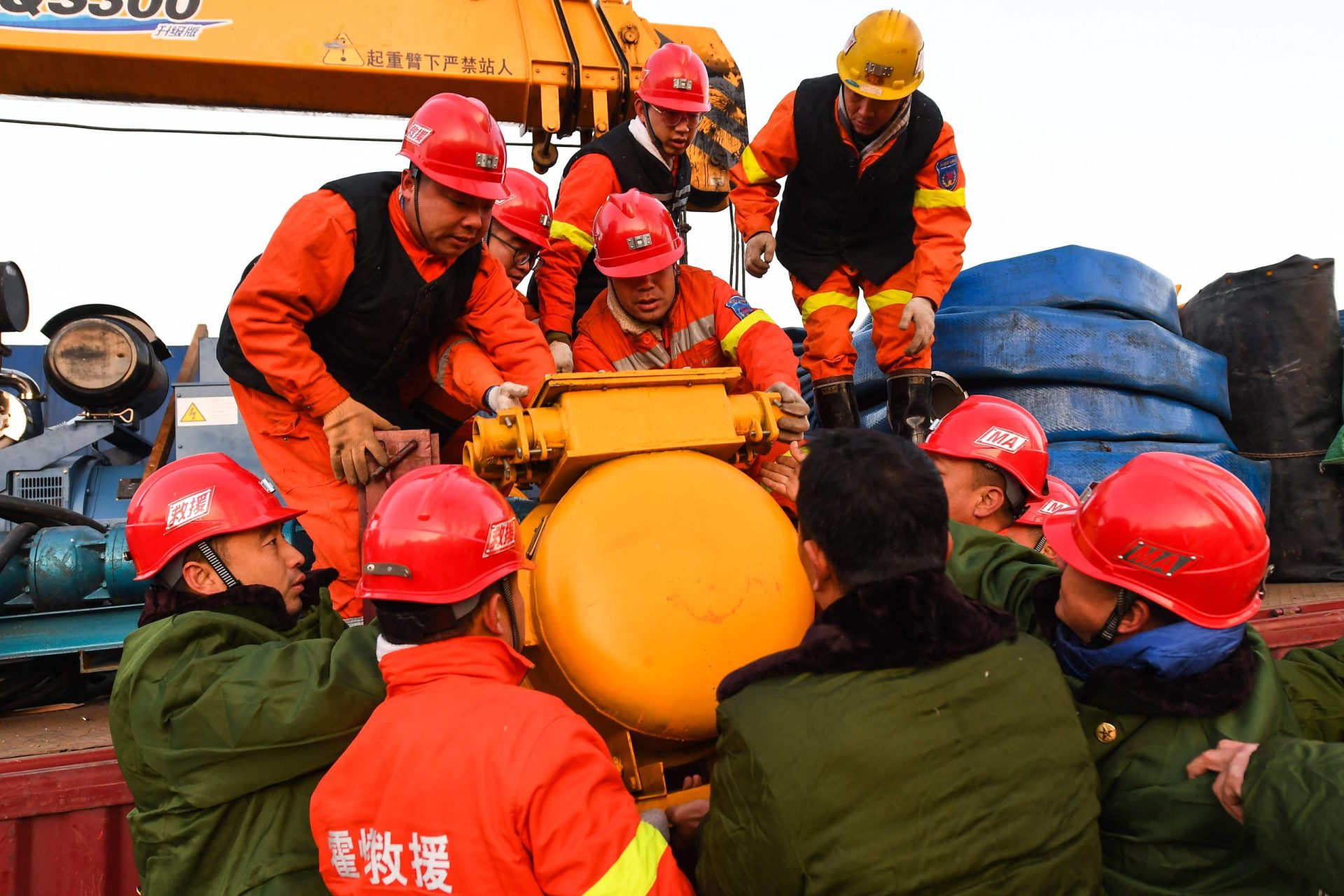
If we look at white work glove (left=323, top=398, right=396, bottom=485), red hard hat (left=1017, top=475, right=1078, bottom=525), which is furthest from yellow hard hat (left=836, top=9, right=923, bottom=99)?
white work glove (left=323, top=398, right=396, bottom=485)

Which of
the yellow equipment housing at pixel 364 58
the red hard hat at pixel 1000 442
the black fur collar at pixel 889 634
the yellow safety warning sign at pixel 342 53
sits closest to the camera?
the black fur collar at pixel 889 634

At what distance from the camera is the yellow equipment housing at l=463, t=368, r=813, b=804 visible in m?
1.86

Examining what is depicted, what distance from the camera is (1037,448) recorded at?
106 inches

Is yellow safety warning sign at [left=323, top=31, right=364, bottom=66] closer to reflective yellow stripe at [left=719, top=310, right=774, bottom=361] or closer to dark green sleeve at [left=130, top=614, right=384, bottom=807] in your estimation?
reflective yellow stripe at [left=719, top=310, right=774, bottom=361]

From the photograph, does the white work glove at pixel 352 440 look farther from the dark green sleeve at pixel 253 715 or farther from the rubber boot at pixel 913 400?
the rubber boot at pixel 913 400

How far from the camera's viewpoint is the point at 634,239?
3.39 m

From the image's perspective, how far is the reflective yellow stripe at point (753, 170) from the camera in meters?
3.95

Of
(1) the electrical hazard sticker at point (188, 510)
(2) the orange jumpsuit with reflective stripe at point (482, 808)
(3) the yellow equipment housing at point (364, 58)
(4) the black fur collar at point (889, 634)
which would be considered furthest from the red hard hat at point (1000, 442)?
(3) the yellow equipment housing at point (364, 58)

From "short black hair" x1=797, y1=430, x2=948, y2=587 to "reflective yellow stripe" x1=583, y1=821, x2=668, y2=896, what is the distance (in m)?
0.52

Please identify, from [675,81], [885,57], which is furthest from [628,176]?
[885,57]

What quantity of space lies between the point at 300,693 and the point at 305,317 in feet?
4.66

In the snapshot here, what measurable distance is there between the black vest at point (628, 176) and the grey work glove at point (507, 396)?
121 centimetres

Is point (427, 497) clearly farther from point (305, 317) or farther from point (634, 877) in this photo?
point (305, 317)

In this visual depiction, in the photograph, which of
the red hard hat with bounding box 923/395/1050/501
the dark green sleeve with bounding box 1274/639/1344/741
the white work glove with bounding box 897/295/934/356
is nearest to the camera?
the dark green sleeve with bounding box 1274/639/1344/741
